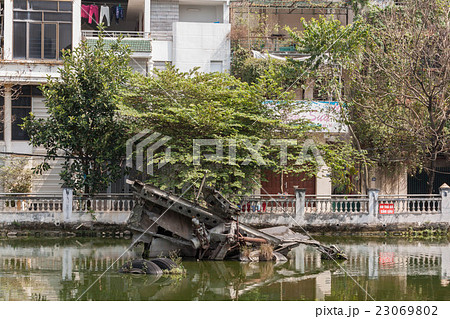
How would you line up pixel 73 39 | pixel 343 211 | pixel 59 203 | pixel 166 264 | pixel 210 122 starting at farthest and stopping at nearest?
pixel 73 39
pixel 343 211
pixel 59 203
pixel 210 122
pixel 166 264

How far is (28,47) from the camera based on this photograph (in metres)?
28.2

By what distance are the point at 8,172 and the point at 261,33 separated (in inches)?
554

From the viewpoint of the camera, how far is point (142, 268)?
16.4 metres

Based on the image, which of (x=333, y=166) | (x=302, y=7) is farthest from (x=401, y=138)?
(x=302, y=7)

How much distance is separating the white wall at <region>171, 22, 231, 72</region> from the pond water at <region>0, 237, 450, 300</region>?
1274 centimetres

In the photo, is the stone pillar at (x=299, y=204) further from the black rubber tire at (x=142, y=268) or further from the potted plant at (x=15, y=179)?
the potted plant at (x=15, y=179)

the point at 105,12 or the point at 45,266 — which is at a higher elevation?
the point at 105,12

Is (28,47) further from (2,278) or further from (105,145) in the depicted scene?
(2,278)

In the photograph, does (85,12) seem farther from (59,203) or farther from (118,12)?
(59,203)

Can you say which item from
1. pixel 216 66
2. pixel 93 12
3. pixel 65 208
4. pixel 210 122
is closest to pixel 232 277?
pixel 210 122

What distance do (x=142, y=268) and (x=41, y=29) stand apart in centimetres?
1577

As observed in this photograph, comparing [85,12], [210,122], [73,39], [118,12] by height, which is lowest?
[210,122]

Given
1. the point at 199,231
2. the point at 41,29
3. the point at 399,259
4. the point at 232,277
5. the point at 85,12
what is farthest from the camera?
the point at 85,12

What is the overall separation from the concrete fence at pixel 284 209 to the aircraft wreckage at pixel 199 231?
6220 mm
